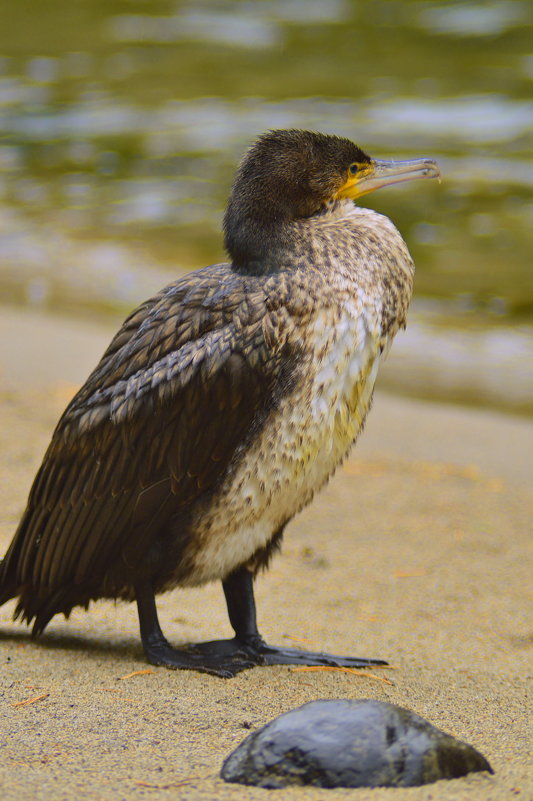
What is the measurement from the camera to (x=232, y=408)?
10.7ft

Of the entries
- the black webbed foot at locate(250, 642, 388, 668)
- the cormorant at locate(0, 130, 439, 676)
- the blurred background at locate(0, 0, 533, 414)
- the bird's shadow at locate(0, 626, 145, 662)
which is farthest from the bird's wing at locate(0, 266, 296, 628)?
the blurred background at locate(0, 0, 533, 414)

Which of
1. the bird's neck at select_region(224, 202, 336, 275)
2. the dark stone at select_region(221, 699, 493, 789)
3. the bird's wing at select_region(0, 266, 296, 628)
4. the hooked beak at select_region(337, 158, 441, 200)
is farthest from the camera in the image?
the hooked beak at select_region(337, 158, 441, 200)

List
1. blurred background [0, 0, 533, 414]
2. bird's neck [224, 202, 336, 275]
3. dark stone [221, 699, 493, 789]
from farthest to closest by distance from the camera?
blurred background [0, 0, 533, 414]
bird's neck [224, 202, 336, 275]
dark stone [221, 699, 493, 789]

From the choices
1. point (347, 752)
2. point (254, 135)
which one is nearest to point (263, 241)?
point (347, 752)

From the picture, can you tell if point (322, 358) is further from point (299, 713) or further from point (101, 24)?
point (101, 24)

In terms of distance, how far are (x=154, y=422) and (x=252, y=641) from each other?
813mm

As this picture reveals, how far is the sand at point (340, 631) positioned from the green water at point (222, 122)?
9.23 feet

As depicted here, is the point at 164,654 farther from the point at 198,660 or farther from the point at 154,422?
the point at 154,422

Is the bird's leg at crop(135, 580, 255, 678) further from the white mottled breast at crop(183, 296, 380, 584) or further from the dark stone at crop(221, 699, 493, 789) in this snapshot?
the dark stone at crop(221, 699, 493, 789)

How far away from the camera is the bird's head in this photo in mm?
3445

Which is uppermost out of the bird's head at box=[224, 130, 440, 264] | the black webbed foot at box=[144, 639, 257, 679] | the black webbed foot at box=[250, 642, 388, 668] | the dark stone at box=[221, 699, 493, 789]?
the bird's head at box=[224, 130, 440, 264]

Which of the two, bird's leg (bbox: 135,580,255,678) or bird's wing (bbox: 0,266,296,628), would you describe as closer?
bird's wing (bbox: 0,266,296,628)

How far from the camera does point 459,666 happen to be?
3.71m

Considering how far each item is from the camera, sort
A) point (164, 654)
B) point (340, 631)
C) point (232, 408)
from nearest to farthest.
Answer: point (232, 408)
point (164, 654)
point (340, 631)
